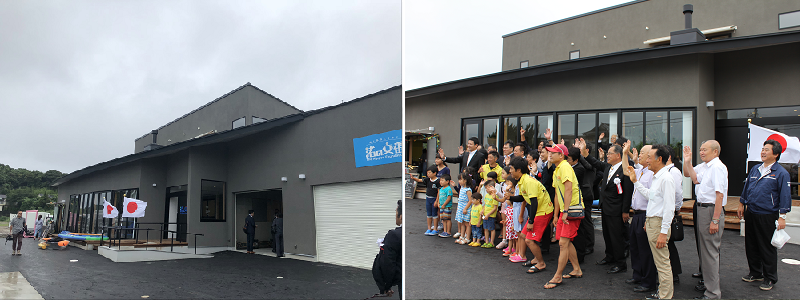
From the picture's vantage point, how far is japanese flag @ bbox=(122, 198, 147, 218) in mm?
1722

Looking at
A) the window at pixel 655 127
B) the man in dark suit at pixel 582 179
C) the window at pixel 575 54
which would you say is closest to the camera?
the man in dark suit at pixel 582 179

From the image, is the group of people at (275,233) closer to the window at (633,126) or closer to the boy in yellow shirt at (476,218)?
the boy in yellow shirt at (476,218)

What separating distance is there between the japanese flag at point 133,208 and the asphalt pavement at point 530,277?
2160mm

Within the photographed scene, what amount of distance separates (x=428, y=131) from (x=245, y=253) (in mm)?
11029

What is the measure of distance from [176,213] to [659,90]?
10065mm

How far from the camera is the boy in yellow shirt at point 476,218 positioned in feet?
19.1

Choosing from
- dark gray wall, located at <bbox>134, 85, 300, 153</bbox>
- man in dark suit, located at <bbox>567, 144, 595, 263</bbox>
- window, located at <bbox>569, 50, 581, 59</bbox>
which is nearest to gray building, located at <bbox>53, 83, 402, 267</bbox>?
dark gray wall, located at <bbox>134, 85, 300, 153</bbox>

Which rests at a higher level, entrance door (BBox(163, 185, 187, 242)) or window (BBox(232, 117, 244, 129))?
window (BBox(232, 117, 244, 129))

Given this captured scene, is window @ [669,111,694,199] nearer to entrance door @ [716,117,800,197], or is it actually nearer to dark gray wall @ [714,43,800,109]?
entrance door @ [716,117,800,197]

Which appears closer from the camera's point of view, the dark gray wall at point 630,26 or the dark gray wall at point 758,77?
the dark gray wall at point 758,77

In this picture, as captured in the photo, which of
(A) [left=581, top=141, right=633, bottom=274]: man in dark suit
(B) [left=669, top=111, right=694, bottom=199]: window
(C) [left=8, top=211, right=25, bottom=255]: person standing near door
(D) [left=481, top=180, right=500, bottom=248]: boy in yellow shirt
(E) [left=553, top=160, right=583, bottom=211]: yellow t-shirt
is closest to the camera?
(C) [left=8, top=211, right=25, bottom=255]: person standing near door

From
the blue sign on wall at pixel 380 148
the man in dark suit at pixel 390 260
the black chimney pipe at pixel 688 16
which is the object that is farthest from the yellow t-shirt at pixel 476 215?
the black chimney pipe at pixel 688 16

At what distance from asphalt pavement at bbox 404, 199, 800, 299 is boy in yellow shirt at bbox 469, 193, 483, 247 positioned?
0.28 metres

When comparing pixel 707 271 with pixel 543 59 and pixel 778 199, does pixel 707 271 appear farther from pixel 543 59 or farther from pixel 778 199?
pixel 543 59
